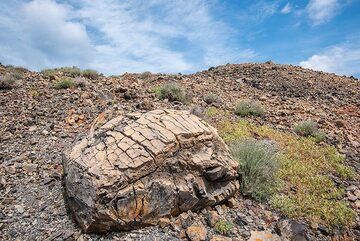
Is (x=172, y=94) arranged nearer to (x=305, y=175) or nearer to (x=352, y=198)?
(x=305, y=175)

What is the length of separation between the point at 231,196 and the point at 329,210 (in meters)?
1.76

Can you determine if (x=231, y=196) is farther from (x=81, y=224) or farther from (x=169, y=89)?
(x=169, y=89)

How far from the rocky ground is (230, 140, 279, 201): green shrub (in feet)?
0.78

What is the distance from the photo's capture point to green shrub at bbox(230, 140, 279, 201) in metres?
5.96

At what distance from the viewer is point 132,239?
455 centimetres

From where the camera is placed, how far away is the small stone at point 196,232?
15.5 ft

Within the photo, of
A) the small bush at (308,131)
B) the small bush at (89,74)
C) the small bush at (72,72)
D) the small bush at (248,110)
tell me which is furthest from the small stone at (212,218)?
the small bush at (72,72)

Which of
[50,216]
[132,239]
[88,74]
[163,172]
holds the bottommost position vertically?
[132,239]

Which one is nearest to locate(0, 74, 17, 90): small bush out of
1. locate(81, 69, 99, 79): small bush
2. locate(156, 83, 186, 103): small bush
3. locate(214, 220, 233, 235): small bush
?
locate(81, 69, 99, 79): small bush

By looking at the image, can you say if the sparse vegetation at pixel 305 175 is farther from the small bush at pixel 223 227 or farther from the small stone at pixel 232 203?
the small bush at pixel 223 227

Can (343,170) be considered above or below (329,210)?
above

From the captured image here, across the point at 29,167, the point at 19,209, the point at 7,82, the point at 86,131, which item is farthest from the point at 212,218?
the point at 7,82

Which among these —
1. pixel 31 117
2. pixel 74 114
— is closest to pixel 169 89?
pixel 74 114

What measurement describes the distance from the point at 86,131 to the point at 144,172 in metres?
3.02
